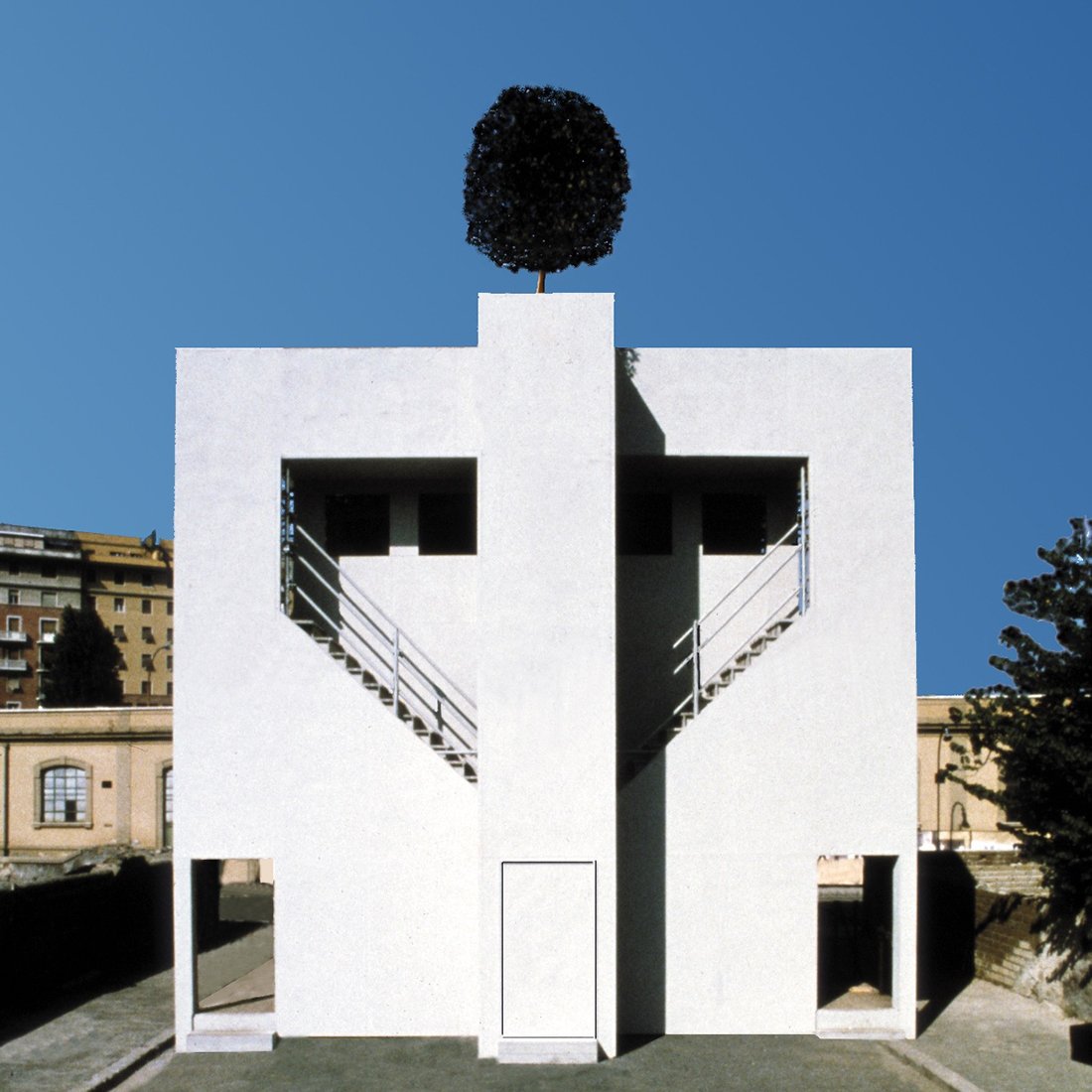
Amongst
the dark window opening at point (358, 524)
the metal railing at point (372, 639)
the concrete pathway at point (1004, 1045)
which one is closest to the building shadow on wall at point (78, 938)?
the metal railing at point (372, 639)

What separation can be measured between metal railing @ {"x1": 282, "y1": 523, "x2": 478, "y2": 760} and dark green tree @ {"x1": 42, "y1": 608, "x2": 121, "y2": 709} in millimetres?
48844

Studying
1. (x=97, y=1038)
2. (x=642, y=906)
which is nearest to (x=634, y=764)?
(x=642, y=906)

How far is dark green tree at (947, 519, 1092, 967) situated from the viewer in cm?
1552

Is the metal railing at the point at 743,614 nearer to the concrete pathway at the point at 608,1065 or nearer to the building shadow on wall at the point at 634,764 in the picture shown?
the building shadow on wall at the point at 634,764

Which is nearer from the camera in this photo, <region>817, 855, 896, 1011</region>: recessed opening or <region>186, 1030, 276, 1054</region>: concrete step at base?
<region>186, 1030, 276, 1054</region>: concrete step at base

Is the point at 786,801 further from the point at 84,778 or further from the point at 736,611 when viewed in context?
the point at 84,778

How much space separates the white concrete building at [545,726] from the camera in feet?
47.3

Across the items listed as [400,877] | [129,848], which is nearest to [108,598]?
[129,848]

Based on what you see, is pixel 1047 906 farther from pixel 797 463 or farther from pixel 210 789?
pixel 210 789

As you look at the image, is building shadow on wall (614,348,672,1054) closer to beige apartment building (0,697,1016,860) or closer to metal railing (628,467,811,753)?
metal railing (628,467,811,753)

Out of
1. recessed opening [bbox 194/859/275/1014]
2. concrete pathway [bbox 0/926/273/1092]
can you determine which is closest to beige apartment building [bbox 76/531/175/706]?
recessed opening [bbox 194/859/275/1014]

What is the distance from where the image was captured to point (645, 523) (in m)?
17.0

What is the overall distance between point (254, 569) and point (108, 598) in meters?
74.3

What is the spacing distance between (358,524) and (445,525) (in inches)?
46.8
